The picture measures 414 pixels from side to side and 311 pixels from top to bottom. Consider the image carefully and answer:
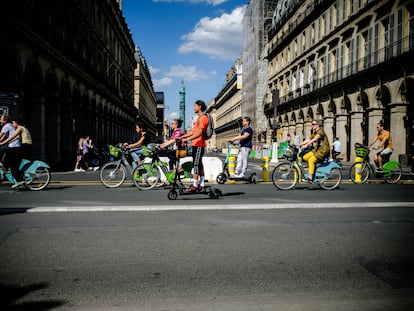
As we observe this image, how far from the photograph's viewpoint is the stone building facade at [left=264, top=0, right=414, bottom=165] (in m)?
25.0

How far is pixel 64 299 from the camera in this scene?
10.2 feet

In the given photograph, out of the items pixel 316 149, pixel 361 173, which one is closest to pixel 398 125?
pixel 361 173

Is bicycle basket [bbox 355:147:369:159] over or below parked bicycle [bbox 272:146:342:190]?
over

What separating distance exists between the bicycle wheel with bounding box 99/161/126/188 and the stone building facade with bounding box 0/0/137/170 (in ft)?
23.6

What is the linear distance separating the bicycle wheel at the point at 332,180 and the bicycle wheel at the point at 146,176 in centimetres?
434

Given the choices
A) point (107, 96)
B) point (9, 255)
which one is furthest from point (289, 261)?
point (107, 96)

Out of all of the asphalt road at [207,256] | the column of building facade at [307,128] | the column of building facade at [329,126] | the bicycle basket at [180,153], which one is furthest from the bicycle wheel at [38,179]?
the column of building facade at [307,128]

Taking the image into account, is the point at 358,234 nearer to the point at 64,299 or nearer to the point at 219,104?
the point at 64,299

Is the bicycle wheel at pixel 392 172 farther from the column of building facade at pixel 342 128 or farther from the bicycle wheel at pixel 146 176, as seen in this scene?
the column of building facade at pixel 342 128

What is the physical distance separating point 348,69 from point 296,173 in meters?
24.6

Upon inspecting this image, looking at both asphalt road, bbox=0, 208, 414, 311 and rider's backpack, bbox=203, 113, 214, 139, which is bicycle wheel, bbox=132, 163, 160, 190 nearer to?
rider's backpack, bbox=203, 113, 214, 139

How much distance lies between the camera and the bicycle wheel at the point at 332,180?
416 inches

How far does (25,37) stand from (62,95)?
7.31 m

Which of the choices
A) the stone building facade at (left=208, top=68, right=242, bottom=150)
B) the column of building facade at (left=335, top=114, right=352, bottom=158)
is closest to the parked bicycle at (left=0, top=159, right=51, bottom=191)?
the column of building facade at (left=335, top=114, right=352, bottom=158)
